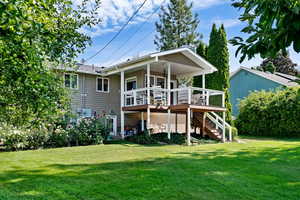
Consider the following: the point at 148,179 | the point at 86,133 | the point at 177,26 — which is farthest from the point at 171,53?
the point at 177,26

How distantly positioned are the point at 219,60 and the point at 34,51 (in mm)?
15709

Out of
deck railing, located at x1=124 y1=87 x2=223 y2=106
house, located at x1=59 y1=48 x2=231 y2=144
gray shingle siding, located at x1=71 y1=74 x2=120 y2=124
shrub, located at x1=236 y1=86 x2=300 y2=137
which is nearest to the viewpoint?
deck railing, located at x1=124 y1=87 x2=223 y2=106

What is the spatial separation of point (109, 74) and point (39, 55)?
12.8m

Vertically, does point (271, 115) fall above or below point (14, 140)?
above

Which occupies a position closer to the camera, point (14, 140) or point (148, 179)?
point (148, 179)

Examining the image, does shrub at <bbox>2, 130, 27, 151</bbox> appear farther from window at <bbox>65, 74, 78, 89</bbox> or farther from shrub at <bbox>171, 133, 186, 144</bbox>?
shrub at <bbox>171, 133, 186, 144</bbox>

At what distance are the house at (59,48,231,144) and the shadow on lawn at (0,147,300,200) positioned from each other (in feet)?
24.7

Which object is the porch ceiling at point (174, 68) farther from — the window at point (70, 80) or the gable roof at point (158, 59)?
the window at point (70, 80)

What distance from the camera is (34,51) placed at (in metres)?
3.96

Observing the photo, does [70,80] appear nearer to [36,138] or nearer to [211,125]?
[36,138]

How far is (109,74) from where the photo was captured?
1697cm

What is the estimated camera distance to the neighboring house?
2588 cm

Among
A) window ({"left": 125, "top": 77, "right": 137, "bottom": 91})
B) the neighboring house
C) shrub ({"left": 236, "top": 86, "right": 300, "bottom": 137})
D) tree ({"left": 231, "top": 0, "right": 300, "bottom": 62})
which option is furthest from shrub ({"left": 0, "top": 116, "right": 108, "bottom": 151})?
the neighboring house

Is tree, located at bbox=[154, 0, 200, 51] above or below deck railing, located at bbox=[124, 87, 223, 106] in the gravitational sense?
above
